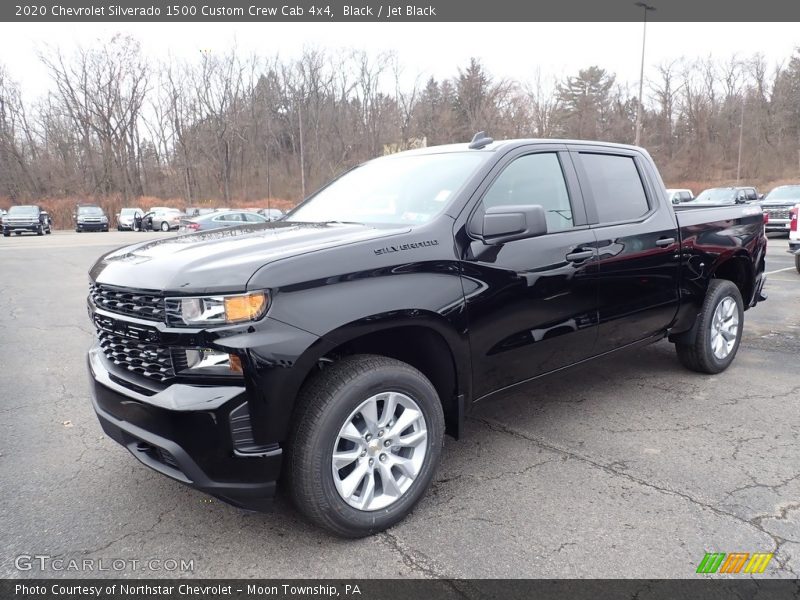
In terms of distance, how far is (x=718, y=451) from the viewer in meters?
3.44

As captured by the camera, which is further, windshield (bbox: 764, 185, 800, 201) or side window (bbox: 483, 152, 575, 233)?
windshield (bbox: 764, 185, 800, 201)

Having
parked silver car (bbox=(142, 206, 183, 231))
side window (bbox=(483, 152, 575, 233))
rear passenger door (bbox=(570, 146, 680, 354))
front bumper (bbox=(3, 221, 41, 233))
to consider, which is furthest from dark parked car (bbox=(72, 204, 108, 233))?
side window (bbox=(483, 152, 575, 233))

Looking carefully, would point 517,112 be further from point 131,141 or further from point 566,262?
point 566,262

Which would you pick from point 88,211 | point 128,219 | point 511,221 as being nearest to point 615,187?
point 511,221

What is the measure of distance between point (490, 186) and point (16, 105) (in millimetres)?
60853

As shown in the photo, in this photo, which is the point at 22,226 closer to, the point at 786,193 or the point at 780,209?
the point at 780,209

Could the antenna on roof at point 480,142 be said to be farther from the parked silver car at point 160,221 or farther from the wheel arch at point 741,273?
the parked silver car at point 160,221

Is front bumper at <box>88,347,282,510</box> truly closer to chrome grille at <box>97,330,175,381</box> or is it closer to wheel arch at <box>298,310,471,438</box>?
chrome grille at <box>97,330,175,381</box>

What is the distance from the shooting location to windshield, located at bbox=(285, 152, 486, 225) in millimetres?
3193

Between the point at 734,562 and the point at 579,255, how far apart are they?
1784mm

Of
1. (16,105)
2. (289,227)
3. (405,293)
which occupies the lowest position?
(405,293)

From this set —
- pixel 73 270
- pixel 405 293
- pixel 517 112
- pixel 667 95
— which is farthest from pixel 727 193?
pixel 667 95

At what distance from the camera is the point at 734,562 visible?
2.40 metres

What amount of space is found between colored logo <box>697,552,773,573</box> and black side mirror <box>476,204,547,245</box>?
5.52 feet
